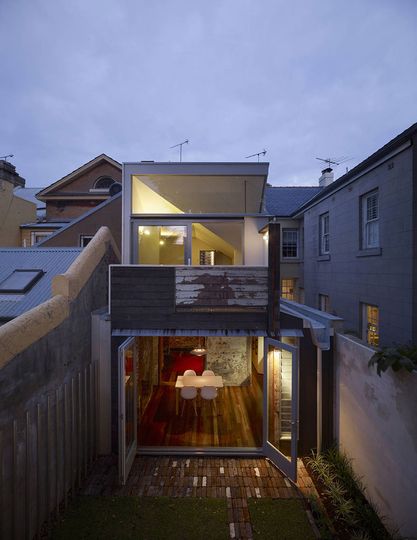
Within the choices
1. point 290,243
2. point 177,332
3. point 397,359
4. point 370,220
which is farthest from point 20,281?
point 290,243

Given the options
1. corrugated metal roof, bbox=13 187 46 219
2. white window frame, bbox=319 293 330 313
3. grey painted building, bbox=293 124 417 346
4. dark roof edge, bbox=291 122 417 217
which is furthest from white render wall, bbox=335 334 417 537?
corrugated metal roof, bbox=13 187 46 219

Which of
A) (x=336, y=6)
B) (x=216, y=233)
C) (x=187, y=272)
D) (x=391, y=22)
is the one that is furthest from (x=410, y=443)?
(x=391, y=22)

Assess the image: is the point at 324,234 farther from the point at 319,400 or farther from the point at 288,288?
the point at 319,400

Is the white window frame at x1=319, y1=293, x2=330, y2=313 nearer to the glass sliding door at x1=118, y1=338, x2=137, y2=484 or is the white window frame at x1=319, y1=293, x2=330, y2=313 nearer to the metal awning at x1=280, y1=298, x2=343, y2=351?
the metal awning at x1=280, y1=298, x2=343, y2=351

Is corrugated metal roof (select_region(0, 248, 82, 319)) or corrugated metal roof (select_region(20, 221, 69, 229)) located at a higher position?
corrugated metal roof (select_region(20, 221, 69, 229))

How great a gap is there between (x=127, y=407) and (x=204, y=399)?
343 cm

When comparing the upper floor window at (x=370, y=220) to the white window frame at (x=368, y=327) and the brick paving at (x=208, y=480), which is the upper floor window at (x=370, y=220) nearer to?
the white window frame at (x=368, y=327)

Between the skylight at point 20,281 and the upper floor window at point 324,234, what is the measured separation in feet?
35.1

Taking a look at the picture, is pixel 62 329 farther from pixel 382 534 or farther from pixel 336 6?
pixel 336 6

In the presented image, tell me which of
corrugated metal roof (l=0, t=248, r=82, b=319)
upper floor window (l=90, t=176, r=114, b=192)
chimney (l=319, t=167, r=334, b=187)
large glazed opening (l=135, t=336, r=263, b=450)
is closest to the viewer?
corrugated metal roof (l=0, t=248, r=82, b=319)

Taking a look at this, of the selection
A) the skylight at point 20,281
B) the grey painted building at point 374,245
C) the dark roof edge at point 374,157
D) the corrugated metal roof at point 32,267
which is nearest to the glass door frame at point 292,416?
the grey painted building at point 374,245

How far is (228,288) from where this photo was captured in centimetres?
648

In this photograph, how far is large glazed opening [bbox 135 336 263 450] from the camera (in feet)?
24.0

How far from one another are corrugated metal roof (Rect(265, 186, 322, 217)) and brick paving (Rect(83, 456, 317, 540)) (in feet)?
42.2
